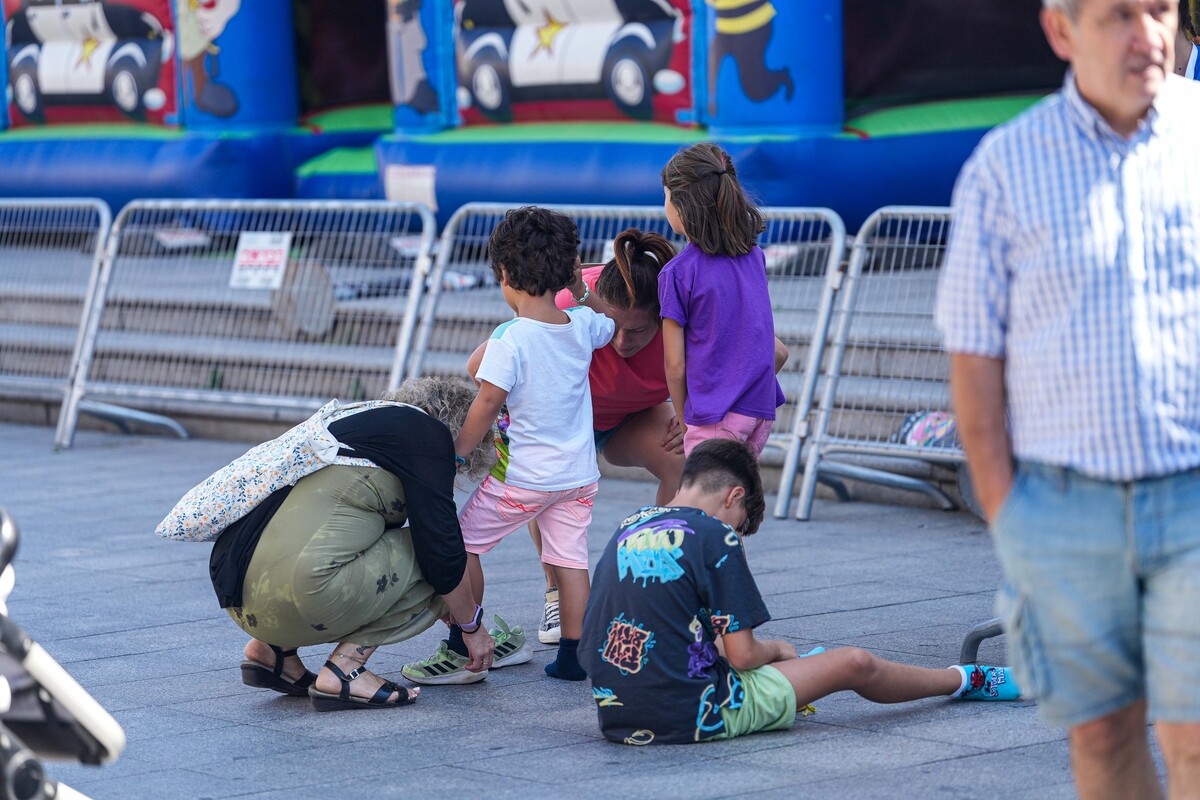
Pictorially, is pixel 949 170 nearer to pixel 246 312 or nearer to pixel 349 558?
pixel 246 312

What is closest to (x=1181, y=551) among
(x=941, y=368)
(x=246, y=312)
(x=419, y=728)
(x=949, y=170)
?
(x=419, y=728)

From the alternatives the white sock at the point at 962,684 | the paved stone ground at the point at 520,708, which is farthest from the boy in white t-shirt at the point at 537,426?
the white sock at the point at 962,684

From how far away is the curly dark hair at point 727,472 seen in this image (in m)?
4.35

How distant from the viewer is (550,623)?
552 cm

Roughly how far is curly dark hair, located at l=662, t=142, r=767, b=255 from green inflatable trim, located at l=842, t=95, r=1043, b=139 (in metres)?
5.62

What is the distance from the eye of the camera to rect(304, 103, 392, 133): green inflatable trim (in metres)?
14.5

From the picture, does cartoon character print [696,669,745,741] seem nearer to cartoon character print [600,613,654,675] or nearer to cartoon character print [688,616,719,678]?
cartoon character print [688,616,719,678]

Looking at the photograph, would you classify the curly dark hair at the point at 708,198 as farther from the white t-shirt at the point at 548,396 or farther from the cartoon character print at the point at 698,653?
the cartoon character print at the point at 698,653

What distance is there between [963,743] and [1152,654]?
63.2 inches

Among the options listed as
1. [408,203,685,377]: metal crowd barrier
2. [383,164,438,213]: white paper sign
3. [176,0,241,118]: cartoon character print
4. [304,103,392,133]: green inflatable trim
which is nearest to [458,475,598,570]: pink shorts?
[408,203,685,377]: metal crowd barrier

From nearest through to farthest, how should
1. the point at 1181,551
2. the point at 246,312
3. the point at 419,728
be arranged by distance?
the point at 1181,551, the point at 419,728, the point at 246,312

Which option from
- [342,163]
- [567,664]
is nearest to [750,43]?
[342,163]

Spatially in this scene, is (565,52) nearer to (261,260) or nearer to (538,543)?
(261,260)

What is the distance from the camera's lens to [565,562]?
5102 mm
